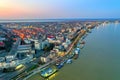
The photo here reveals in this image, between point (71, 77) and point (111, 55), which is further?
point (111, 55)

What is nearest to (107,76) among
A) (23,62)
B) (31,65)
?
(31,65)

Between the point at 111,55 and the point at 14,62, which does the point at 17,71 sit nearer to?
the point at 14,62

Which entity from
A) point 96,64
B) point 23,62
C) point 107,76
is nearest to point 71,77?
point 107,76

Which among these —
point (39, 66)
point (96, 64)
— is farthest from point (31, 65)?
point (96, 64)

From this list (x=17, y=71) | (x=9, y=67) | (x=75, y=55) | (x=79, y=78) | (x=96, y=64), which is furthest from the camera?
(x=75, y=55)

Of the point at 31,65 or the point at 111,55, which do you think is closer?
the point at 31,65

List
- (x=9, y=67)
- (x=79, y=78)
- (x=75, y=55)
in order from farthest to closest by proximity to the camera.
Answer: (x=75, y=55), (x=9, y=67), (x=79, y=78)

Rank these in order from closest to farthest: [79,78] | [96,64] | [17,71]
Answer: [79,78], [17,71], [96,64]

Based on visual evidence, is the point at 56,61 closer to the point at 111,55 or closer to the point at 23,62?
the point at 23,62

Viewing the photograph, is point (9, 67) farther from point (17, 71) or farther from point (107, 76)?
point (107, 76)
